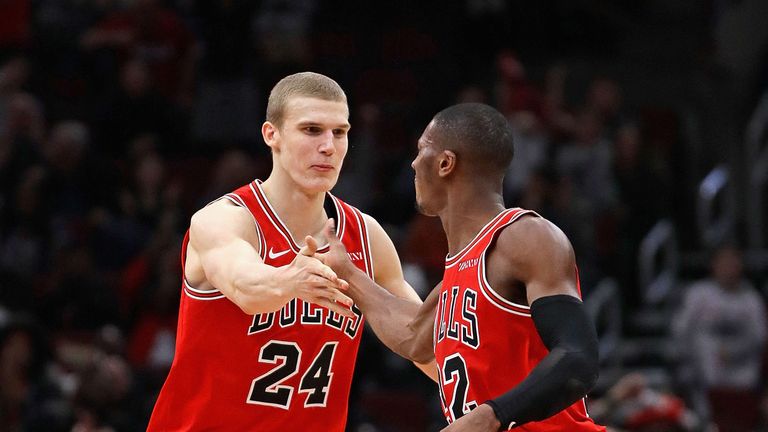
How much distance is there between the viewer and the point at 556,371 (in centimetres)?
458

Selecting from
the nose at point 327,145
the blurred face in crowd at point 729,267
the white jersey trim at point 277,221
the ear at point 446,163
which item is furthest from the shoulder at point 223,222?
the blurred face in crowd at point 729,267

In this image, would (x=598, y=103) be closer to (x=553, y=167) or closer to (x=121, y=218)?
(x=553, y=167)

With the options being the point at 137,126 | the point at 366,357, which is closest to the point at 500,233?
the point at 366,357

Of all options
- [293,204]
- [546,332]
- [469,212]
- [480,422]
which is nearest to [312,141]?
[293,204]

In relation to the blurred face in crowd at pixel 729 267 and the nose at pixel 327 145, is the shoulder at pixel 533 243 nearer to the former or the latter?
the nose at pixel 327 145

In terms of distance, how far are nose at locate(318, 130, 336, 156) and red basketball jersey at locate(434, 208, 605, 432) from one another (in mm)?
971

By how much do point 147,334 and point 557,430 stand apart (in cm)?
714

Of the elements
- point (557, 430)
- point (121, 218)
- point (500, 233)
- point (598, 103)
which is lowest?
point (557, 430)

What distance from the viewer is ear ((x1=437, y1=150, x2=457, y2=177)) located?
5.31 meters

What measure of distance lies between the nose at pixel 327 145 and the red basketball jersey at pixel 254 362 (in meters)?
0.40

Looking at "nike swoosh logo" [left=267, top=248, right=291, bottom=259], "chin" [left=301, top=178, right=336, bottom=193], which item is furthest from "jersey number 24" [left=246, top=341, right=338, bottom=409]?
"chin" [left=301, top=178, right=336, bottom=193]

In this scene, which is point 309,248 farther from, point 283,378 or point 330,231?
point 283,378

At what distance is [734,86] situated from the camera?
17.3 meters

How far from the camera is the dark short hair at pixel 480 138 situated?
207 inches
